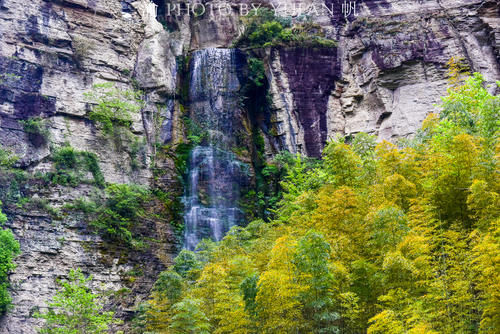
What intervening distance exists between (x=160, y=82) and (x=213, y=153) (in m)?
5.32

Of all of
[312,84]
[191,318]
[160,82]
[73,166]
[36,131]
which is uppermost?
[160,82]

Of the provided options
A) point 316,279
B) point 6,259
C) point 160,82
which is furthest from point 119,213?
point 316,279

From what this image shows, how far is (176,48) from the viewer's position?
29672mm

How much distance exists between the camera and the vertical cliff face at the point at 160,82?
70.7ft

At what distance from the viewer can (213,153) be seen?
26562 mm

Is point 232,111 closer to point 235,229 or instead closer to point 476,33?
point 235,229

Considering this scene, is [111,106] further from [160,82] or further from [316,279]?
[316,279]

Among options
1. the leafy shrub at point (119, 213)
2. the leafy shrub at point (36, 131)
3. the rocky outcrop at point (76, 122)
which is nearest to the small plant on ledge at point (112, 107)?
the rocky outcrop at point (76, 122)

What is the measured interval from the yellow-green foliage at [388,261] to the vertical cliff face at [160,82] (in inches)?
350

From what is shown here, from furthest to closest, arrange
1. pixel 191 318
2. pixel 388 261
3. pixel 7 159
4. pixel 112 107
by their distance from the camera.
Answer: pixel 112 107, pixel 7 159, pixel 191 318, pixel 388 261

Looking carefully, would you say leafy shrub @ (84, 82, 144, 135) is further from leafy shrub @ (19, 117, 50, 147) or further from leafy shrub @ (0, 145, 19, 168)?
leafy shrub @ (0, 145, 19, 168)

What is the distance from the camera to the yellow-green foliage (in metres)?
9.23

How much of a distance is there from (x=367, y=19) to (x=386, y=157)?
17.8 meters

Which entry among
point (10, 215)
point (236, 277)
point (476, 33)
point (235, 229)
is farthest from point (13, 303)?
point (476, 33)
